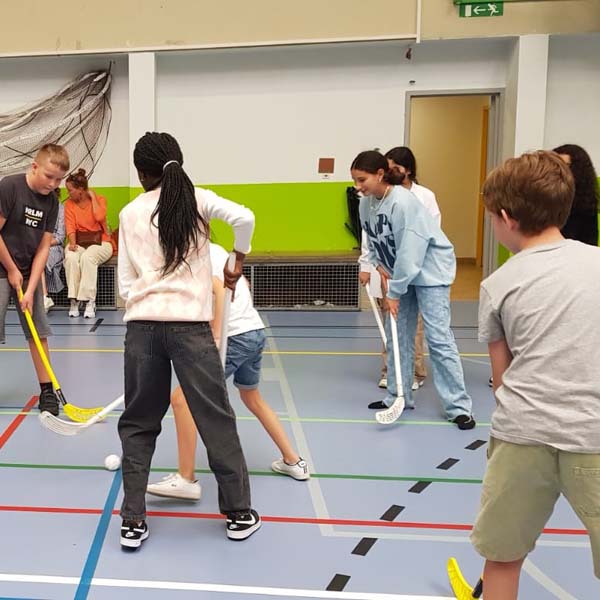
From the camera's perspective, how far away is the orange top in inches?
263

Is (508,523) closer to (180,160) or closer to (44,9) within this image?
(180,160)

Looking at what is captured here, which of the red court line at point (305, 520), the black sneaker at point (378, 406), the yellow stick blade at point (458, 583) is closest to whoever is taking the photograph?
the yellow stick blade at point (458, 583)

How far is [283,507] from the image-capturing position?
2535 millimetres

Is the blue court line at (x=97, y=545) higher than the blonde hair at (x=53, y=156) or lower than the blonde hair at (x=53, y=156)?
lower

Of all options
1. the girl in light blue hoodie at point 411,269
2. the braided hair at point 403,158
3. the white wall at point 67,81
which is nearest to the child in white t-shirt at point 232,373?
the girl in light blue hoodie at point 411,269

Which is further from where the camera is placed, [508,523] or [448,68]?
[448,68]

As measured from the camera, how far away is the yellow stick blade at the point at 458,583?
1.93 metres

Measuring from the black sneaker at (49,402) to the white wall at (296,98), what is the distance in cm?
414

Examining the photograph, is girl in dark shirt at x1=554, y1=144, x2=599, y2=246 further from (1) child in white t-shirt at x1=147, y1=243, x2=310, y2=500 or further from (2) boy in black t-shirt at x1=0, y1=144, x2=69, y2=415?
(2) boy in black t-shirt at x1=0, y1=144, x2=69, y2=415

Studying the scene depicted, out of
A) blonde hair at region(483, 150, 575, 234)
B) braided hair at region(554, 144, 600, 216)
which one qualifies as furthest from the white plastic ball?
braided hair at region(554, 144, 600, 216)

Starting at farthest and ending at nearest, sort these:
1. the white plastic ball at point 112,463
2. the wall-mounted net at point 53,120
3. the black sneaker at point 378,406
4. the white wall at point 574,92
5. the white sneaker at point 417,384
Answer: the wall-mounted net at point 53,120, the white wall at point 574,92, the white sneaker at point 417,384, the black sneaker at point 378,406, the white plastic ball at point 112,463

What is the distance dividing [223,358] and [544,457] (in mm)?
1219

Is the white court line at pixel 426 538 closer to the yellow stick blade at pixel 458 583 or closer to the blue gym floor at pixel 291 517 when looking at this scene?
the blue gym floor at pixel 291 517

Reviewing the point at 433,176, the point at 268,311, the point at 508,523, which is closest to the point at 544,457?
the point at 508,523
